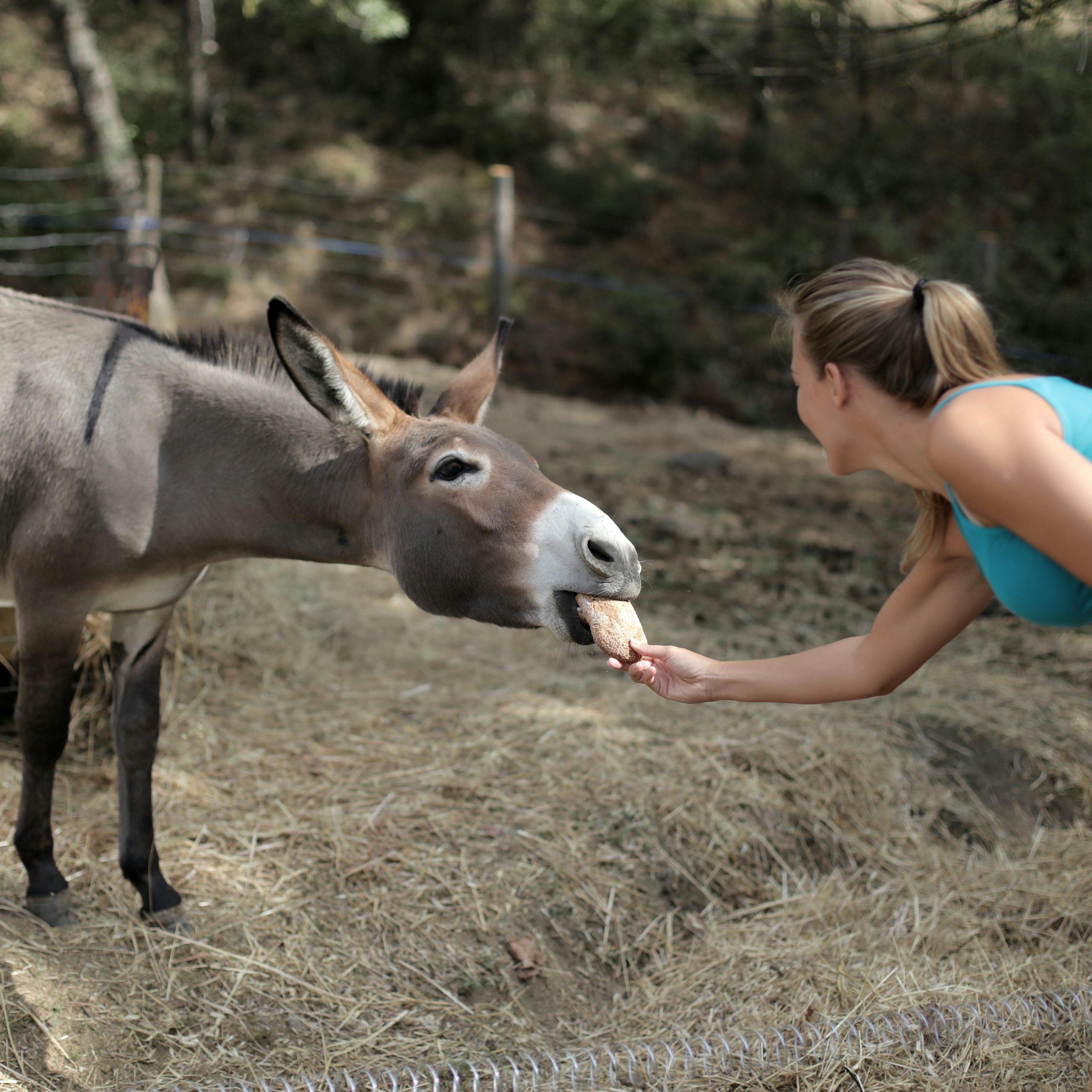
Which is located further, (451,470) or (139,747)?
(139,747)

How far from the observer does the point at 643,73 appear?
612 inches

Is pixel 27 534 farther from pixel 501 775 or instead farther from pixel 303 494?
pixel 501 775

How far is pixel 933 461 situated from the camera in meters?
1.79

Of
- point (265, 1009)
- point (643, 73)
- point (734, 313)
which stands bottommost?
point (265, 1009)

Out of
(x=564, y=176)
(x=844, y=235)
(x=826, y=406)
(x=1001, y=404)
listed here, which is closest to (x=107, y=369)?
(x=826, y=406)

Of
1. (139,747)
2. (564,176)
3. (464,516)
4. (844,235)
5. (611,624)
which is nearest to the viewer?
(611,624)

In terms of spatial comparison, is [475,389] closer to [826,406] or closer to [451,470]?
[451,470]

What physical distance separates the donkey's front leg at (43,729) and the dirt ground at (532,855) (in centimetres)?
11

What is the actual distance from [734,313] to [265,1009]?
10579 millimetres

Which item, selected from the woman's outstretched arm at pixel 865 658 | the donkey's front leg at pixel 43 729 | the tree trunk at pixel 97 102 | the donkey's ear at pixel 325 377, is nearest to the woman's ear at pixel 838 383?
the woman's outstretched arm at pixel 865 658

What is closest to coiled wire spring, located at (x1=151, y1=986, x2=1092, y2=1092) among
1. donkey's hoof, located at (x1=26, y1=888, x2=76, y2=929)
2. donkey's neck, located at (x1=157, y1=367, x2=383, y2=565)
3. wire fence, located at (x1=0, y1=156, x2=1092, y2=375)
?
donkey's hoof, located at (x1=26, y1=888, x2=76, y2=929)

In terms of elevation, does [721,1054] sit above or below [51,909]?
above

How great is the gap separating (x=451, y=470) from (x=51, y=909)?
78.4 inches

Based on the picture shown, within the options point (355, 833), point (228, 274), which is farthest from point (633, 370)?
point (355, 833)
